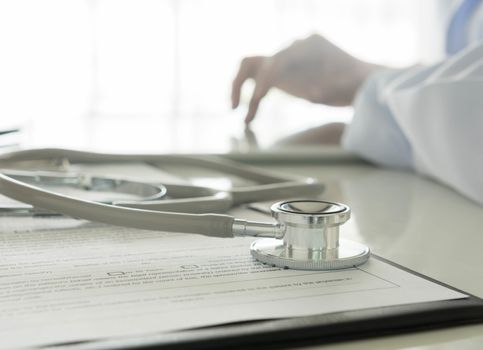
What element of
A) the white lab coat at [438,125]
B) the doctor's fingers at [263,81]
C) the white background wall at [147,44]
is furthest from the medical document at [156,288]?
the white background wall at [147,44]

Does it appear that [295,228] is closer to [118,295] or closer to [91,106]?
[118,295]

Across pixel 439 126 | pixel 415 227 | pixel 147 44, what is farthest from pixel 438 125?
pixel 147 44

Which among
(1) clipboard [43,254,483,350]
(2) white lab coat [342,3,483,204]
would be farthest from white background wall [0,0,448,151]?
(1) clipboard [43,254,483,350]

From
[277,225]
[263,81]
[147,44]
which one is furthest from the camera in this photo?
[147,44]

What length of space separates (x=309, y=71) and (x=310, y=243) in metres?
0.78

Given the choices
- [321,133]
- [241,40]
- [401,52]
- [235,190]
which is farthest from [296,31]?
[235,190]

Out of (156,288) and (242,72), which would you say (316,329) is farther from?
(242,72)

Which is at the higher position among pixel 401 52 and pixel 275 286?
pixel 401 52

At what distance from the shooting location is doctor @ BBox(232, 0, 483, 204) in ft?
1.96

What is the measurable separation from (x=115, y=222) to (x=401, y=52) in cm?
285

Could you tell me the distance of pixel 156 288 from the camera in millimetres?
313

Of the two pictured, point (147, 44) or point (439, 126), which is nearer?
point (439, 126)

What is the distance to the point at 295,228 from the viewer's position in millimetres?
359

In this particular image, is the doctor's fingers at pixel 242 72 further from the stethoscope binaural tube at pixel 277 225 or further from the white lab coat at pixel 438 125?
the stethoscope binaural tube at pixel 277 225
